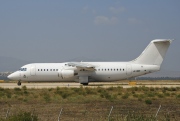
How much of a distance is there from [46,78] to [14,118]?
35.2 metres

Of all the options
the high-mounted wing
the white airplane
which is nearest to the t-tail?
the white airplane

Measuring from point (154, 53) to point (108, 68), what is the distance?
635 cm

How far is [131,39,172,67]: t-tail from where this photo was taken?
49.4 m

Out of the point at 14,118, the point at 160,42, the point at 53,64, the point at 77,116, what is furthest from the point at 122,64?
the point at 14,118

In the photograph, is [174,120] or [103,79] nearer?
[174,120]

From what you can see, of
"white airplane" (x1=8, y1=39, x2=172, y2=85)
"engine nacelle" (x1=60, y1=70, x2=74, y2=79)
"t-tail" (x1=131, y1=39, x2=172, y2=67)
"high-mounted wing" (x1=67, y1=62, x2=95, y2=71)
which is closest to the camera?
"high-mounted wing" (x1=67, y1=62, x2=95, y2=71)

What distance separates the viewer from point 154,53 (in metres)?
49.6

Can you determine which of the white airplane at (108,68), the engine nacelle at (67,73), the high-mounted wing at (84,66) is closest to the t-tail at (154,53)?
the white airplane at (108,68)

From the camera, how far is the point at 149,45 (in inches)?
1972

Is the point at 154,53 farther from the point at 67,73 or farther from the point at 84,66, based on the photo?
the point at 67,73

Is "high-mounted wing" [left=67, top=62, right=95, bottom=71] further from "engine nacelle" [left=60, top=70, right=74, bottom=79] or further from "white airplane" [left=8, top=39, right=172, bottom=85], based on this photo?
"engine nacelle" [left=60, top=70, right=74, bottom=79]

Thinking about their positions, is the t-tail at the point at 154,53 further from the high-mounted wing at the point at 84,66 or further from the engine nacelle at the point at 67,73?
the engine nacelle at the point at 67,73

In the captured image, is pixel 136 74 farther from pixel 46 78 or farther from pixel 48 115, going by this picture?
pixel 48 115

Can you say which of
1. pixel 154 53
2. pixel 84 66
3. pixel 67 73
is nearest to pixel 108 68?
pixel 84 66
